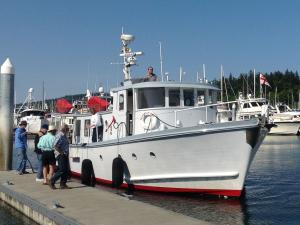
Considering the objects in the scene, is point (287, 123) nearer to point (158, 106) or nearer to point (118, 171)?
point (158, 106)

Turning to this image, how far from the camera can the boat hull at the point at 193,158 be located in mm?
13305

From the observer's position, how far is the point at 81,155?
18609 mm

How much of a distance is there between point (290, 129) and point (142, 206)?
2226 inches

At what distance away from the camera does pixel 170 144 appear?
14055 millimetres

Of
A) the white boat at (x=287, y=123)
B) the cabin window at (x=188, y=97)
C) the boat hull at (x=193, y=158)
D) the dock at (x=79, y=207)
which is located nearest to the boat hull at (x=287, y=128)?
the white boat at (x=287, y=123)

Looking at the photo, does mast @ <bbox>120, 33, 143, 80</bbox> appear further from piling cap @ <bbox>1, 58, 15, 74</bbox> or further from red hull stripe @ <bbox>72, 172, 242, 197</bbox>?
red hull stripe @ <bbox>72, 172, 242, 197</bbox>

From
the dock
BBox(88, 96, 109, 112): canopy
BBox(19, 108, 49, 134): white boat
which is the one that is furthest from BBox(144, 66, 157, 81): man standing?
BBox(19, 108, 49, 134): white boat

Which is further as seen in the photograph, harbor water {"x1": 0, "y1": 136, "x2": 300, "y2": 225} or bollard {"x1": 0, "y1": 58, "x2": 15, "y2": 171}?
bollard {"x1": 0, "y1": 58, "x2": 15, "y2": 171}

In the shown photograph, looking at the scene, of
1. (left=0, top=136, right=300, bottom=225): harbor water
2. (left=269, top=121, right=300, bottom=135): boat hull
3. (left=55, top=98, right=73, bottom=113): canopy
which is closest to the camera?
(left=0, top=136, right=300, bottom=225): harbor water

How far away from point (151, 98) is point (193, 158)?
3012 mm

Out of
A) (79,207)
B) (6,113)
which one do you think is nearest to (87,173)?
(6,113)

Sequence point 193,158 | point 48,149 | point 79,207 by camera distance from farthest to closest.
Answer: point 193,158, point 48,149, point 79,207

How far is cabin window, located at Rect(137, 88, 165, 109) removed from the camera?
52.4 ft

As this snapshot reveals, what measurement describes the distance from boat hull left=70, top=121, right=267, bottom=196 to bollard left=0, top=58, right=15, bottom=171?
203 inches
